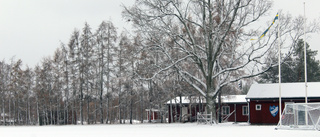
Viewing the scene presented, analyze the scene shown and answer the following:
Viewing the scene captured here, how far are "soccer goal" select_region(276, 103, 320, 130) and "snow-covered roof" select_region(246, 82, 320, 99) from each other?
11.9 m

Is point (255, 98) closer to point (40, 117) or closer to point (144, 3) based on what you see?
point (144, 3)

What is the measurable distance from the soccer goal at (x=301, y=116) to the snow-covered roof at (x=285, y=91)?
1191cm

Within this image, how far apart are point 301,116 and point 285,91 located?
13.9 metres

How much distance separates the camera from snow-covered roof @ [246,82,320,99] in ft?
124

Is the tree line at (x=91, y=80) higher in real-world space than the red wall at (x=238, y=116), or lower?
higher

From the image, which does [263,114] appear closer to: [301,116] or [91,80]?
[301,116]

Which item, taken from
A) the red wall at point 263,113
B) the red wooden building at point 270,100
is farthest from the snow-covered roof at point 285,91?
the red wall at point 263,113

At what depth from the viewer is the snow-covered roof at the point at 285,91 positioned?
3779 centimetres

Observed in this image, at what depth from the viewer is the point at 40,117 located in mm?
56875

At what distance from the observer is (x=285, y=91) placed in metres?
39.1

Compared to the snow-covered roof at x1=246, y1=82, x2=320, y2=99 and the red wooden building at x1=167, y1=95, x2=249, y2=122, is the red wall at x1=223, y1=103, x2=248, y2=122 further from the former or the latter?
the snow-covered roof at x1=246, y1=82, x2=320, y2=99

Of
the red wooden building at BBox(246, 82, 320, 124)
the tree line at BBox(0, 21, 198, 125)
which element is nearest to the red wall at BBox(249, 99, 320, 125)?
the red wooden building at BBox(246, 82, 320, 124)

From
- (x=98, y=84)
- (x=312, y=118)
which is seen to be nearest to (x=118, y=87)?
(x=98, y=84)

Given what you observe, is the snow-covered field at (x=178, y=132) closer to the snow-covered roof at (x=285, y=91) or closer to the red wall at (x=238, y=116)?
the snow-covered roof at (x=285, y=91)
